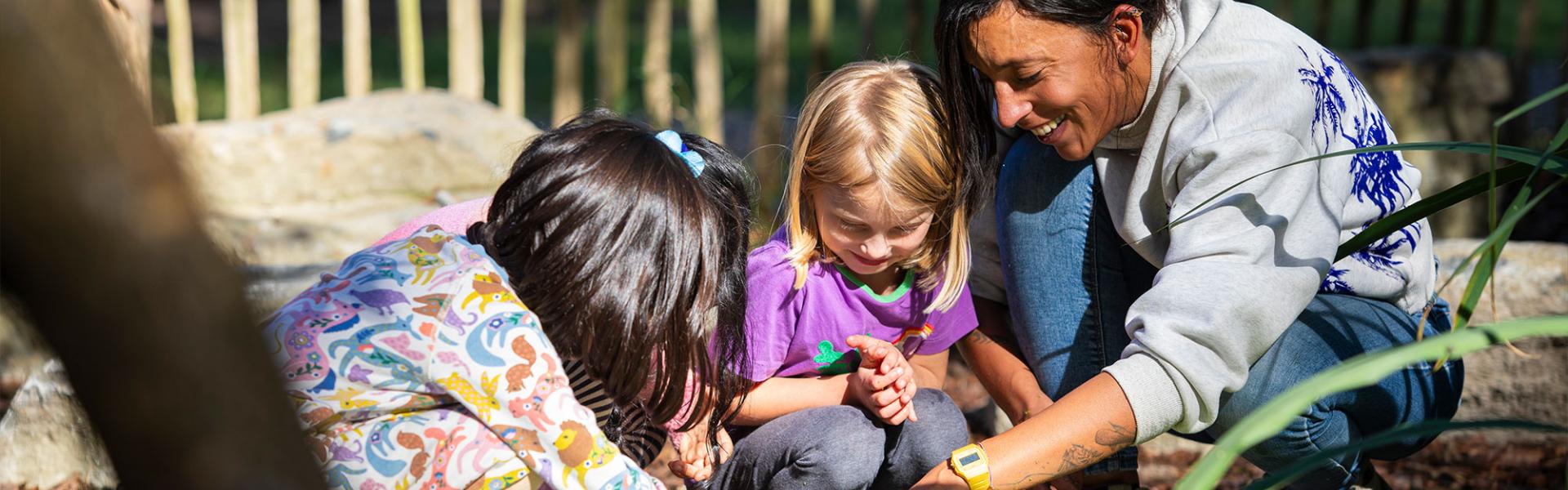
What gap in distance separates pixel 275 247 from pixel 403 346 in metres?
2.45

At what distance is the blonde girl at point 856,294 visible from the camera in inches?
79.2

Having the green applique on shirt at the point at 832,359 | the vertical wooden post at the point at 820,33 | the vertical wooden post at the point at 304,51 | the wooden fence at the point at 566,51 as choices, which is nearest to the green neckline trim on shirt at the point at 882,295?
the green applique on shirt at the point at 832,359

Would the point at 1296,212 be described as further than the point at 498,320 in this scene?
Yes

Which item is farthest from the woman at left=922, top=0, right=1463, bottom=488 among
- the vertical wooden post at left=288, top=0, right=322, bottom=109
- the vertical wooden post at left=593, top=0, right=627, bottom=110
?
the vertical wooden post at left=288, top=0, right=322, bottom=109

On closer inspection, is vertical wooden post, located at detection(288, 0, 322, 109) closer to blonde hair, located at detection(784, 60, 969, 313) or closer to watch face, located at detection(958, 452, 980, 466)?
blonde hair, located at detection(784, 60, 969, 313)

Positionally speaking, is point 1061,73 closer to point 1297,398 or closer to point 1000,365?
point 1000,365

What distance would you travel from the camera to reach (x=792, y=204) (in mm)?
2121

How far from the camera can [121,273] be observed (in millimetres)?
664

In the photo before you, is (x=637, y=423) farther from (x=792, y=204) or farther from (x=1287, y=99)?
(x=1287, y=99)

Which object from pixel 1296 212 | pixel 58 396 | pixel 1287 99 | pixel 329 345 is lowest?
pixel 58 396

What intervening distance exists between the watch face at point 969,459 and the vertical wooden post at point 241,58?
4.10m

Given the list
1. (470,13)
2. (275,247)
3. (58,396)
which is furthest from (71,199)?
(470,13)

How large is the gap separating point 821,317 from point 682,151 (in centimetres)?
44

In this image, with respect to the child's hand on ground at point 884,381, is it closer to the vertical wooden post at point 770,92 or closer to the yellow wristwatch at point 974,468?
the yellow wristwatch at point 974,468
